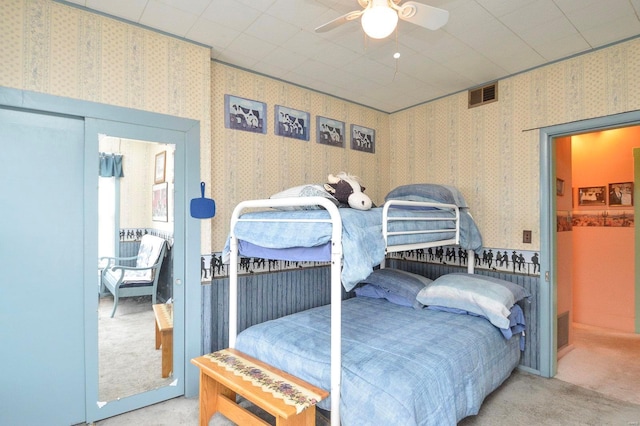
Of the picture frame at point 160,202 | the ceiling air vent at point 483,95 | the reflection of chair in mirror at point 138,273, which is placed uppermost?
the ceiling air vent at point 483,95

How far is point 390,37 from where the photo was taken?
2.66 metres

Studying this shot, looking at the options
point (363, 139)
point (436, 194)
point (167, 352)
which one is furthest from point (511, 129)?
point (167, 352)

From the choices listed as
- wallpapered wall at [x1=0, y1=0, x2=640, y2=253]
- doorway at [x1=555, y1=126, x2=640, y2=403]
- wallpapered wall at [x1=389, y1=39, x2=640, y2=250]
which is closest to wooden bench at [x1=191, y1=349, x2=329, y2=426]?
wallpapered wall at [x1=0, y1=0, x2=640, y2=253]

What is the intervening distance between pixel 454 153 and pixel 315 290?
2129 millimetres

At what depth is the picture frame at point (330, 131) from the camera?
382cm

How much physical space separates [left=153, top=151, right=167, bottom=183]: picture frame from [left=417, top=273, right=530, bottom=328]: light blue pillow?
95.4 inches

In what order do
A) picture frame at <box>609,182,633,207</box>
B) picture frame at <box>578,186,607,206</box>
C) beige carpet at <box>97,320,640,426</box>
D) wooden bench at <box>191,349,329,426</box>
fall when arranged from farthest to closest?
1. picture frame at <box>578,186,607,206</box>
2. picture frame at <box>609,182,633,207</box>
3. beige carpet at <box>97,320,640,426</box>
4. wooden bench at <box>191,349,329,426</box>

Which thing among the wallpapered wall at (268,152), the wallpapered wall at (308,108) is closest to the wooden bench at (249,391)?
the wallpapered wall at (308,108)

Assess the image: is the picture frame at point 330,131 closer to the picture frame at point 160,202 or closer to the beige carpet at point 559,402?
the picture frame at point 160,202

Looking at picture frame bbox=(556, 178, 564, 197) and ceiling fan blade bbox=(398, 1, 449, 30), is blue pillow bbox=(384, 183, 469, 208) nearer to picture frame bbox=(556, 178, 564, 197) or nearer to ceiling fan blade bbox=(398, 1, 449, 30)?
picture frame bbox=(556, 178, 564, 197)

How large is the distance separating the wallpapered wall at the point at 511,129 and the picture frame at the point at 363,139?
0.44 m

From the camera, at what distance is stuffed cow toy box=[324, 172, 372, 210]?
7.53 ft

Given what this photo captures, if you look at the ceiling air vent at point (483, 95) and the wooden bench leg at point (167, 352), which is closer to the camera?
the wooden bench leg at point (167, 352)

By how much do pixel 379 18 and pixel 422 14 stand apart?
1.06 ft
